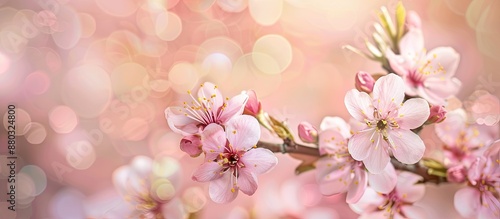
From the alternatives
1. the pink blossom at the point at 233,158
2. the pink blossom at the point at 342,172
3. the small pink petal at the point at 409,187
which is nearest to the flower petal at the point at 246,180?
the pink blossom at the point at 233,158

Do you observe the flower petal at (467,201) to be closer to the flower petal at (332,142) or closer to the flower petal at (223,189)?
the flower petal at (332,142)

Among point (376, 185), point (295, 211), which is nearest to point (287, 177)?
point (295, 211)

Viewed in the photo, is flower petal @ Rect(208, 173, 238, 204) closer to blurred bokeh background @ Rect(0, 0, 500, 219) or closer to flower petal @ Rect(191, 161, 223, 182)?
flower petal @ Rect(191, 161, 223, 182)

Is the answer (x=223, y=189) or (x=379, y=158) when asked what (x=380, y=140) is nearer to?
(x=379, y=158)

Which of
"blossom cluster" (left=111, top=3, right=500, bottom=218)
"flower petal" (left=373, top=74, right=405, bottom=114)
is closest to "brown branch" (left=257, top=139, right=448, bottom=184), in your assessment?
"blossom cluster" (left=111, top=3, right=500, bottom=218)

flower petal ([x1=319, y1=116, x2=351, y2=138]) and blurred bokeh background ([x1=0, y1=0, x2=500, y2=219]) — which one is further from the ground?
blurred bokeh background ([x1=0, y1=0, x2=500, y2=219])

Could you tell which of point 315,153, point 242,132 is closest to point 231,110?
point 242,132
